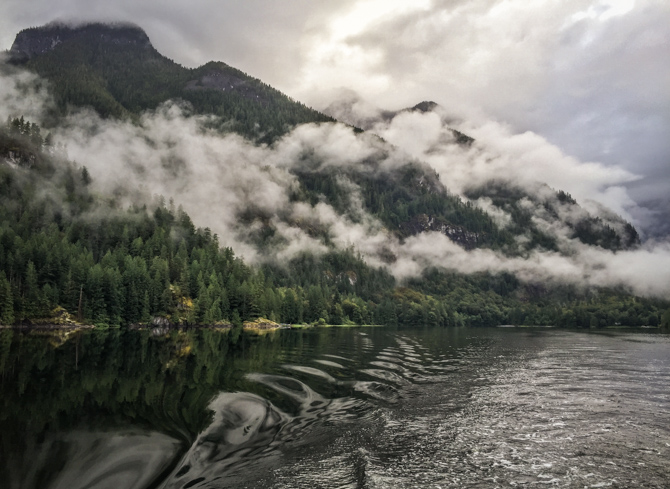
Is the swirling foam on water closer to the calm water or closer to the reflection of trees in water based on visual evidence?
the calm water

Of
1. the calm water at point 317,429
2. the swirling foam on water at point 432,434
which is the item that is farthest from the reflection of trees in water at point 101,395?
the swirling foam on water at point 432,434

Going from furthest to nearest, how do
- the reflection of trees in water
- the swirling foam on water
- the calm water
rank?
1. the reflection of trees in water
2. the swirling foam on water
3. the calm water

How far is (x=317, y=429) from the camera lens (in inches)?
919

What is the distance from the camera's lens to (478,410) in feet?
94.9

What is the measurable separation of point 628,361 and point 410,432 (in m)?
57.4

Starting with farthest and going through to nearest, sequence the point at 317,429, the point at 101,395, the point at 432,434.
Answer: the point at 101,395 → the point at 317,429 → the point at 432,434

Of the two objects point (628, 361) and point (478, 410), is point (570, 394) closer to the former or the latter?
point (478, 410)

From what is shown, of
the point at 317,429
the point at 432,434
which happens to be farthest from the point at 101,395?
the point at 432,434

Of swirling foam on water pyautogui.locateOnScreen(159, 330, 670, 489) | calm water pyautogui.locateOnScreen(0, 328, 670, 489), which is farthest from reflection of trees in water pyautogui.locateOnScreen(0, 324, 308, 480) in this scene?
swirling foam on water pyautogui.locateOnScreen(159, 330, 670, 489)

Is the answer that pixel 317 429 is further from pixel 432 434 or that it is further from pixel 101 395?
pixel 101 395

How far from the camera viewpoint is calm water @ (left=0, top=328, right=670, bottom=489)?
16234 mm

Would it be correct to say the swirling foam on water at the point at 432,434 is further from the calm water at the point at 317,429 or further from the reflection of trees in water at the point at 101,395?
the reflection of trees in water at the point at 101,395

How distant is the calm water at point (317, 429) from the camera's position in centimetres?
1623

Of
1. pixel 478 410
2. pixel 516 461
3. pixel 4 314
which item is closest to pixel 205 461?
→ pixel 516 461
